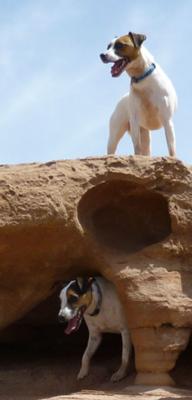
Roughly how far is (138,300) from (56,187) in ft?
4.19

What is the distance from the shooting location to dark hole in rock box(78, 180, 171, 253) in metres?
7.49

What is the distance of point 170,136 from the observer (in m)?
7.80

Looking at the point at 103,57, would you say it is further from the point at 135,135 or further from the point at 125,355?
the point at 125,355

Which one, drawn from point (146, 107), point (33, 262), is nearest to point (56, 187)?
point (33, 262)

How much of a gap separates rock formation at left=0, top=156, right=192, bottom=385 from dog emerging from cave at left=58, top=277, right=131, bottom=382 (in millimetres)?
187

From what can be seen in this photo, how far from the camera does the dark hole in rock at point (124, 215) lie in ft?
24.6

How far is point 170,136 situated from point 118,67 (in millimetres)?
852

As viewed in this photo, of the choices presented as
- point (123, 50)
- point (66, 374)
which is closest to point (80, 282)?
point (66, 374)

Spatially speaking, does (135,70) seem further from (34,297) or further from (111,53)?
(34,297)

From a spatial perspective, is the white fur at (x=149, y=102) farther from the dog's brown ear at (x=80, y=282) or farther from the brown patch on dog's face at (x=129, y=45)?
the dog's brown ear at (x=80, y=282)

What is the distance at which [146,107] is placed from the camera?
7.91 meters

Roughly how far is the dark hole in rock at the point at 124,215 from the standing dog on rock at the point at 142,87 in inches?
22.3

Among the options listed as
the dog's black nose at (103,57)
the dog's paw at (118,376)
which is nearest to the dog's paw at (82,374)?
the dog's paw at (118,376)

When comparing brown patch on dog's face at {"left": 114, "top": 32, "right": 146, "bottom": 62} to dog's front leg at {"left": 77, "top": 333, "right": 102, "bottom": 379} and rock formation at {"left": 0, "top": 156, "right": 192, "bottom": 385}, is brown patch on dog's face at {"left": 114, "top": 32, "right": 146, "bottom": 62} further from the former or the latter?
dog's front leg at {"left": 77, "top": 333, "right": 102, "bottom": 379}
